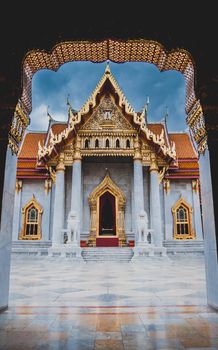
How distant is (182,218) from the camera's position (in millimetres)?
16797

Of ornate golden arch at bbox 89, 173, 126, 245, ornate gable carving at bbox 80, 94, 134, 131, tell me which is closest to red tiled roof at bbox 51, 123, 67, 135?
ornate gable carving at bbox 80, 94, 134, 131

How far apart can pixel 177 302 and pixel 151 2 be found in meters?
3.38

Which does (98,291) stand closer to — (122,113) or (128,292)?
(128,292)

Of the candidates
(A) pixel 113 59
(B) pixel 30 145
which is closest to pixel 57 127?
(B) pixel 30 145

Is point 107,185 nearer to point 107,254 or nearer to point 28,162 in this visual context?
point 107,254

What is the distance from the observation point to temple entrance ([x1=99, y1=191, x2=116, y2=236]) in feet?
53.3

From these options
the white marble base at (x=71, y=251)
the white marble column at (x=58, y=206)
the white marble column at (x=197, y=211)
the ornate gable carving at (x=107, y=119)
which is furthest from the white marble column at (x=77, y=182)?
the white marble column at (x=197, y=211)

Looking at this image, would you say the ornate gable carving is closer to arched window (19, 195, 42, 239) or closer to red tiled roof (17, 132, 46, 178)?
red tiled roof (17, 132, 46, 178)

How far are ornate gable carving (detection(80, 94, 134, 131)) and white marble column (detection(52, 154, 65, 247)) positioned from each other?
229 centimetres

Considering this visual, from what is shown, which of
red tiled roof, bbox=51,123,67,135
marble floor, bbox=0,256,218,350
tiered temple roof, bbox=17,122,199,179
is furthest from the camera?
red tiled roof, bbox=51,123,67,135

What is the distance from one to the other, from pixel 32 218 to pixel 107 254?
18.4ft

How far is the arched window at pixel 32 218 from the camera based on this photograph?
651 inches

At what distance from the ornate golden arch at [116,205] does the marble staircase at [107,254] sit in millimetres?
1750

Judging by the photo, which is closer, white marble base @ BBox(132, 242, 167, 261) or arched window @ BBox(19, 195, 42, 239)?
white marble base @ BBox(132, 242, 167, 261)
